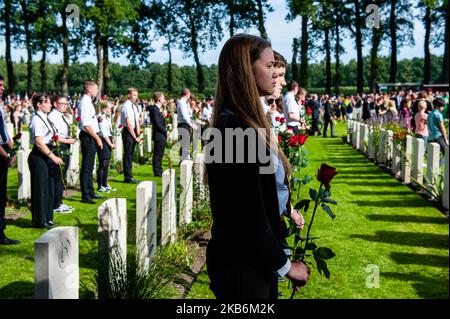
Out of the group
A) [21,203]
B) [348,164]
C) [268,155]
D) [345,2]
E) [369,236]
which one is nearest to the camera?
[268,155]

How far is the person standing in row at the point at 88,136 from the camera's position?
10217 millimetres

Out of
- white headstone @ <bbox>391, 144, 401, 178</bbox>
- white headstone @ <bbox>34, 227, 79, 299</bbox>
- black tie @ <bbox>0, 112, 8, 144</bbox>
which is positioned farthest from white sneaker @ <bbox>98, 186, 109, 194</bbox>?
white headstone @ <bbox>34, 227, 79, 299</bbox>

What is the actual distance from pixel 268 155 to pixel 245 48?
0.49 m

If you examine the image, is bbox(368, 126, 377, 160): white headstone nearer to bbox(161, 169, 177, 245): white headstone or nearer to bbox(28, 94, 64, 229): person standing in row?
bbox(28, 94, 64, 229): person standing in row

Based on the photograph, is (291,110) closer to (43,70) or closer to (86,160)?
(86,160)

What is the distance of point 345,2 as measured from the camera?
55.8 meters

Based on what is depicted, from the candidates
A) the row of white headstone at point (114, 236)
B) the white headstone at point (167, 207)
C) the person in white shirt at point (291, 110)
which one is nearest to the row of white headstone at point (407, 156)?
the person in white shirt at point (291, 110)

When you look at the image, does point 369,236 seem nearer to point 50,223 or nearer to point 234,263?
point 50,223

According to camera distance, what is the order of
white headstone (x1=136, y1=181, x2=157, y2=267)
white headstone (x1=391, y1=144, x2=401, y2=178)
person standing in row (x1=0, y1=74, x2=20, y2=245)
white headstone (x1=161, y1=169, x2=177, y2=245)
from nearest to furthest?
white headstone (x1=136, y1=181, x2=157, y2=267), white headstone (x1=161, y1=169, x2=177, y2=245), person standing in row (x1=0, y1=74, x2=20, y2=245), white headstone (x1=391, y1=144, x2=401, y2=178)

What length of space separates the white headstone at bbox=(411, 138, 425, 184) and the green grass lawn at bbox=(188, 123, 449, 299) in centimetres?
40

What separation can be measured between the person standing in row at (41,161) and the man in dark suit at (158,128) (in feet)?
16.0

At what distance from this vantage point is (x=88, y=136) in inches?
418

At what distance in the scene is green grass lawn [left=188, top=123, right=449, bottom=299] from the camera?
6.20m
